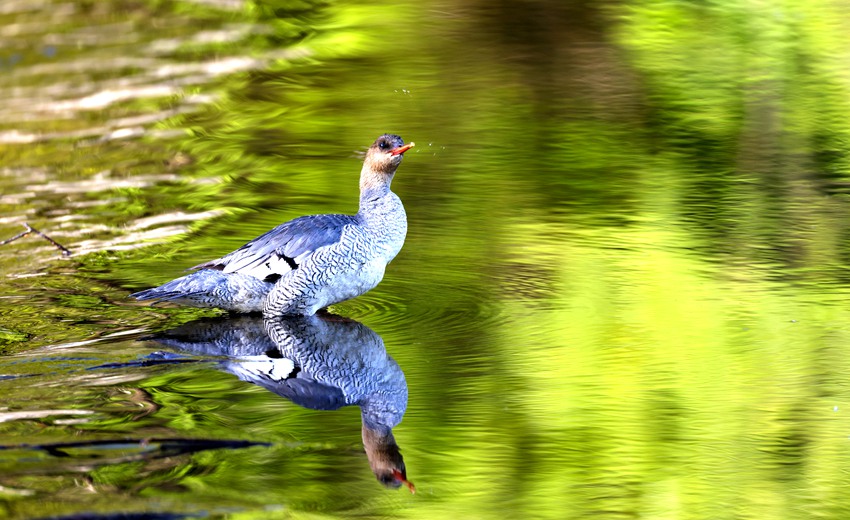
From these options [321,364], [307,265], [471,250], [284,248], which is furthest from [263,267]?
[471,250]

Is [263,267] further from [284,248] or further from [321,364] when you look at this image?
[321,364]

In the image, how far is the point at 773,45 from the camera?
41.7 ft

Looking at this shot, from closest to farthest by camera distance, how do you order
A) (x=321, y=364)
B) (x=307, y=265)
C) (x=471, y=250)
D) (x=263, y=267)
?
1. (x=321, y=364)
2. (x=307, y=265)
3. (x=263, y=267)
4. (x=471, y=250)

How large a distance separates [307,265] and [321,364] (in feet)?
2.45

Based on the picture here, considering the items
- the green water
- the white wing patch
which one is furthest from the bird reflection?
the white wing patch

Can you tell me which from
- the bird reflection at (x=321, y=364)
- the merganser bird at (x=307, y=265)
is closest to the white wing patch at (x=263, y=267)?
the merganser bird at (x=307, y=265)

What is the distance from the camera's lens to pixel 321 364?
254 inches

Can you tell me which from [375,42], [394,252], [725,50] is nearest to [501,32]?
Result: [375,42]

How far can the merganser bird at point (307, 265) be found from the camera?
6992mm

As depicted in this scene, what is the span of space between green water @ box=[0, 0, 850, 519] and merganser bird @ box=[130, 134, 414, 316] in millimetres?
232

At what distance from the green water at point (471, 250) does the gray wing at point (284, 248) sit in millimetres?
413

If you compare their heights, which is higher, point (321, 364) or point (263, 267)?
point (263, 267)

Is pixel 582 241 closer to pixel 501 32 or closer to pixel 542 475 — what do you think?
pixel 542 475

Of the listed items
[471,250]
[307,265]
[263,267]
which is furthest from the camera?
[471,250]
